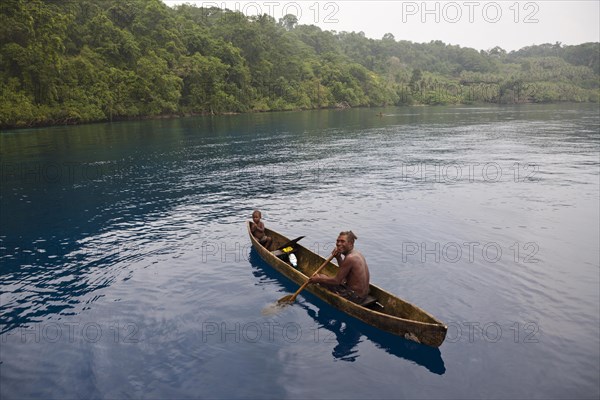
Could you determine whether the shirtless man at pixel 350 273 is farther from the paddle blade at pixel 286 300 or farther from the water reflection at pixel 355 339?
the paddle blade at pixel 286 300

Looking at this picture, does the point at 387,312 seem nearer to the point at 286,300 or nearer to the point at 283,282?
the point at 286,300

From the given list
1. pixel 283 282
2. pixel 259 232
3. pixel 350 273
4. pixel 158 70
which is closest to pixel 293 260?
pixel 283 282

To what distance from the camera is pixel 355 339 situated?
10945mm

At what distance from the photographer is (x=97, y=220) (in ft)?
66.5

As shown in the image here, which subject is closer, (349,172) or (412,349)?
(412,349)

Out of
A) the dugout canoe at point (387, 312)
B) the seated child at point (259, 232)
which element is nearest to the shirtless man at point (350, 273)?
the dugout canoe at point (387, 312)

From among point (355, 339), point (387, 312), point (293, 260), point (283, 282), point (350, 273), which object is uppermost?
point (350, 273)

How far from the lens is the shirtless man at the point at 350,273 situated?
445 inches

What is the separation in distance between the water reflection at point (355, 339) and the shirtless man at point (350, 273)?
0.76m

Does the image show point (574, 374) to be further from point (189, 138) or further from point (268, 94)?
point (268, 94)

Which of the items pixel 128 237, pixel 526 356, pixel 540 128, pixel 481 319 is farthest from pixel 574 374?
pixel 540 128

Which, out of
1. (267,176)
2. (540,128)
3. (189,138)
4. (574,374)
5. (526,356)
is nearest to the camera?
(574,374)

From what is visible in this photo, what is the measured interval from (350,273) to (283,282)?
338 centimetres

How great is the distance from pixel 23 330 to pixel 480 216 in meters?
20.0
